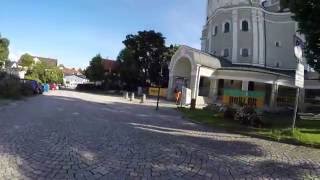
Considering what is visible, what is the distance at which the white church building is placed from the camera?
4319cm

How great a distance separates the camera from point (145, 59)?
63.0 metres

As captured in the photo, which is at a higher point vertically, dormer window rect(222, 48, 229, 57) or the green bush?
dormer window rect(222, 48, 229, 57)

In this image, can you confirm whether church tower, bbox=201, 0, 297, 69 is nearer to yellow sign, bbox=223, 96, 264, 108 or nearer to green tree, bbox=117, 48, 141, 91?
yellow sign, bbox=223, 96, 264, 108

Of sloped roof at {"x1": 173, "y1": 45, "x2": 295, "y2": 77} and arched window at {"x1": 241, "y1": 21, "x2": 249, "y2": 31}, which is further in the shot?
arched window at {"x1": 241, "y1": 21, "x2": 249, "y2": 31}

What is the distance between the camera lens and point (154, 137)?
11.7 meters

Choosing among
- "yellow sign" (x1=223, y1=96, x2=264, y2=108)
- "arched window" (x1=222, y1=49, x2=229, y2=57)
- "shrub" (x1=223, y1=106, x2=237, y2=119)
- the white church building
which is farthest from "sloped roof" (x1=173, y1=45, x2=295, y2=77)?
"shrub" (x1=223, y1=106, x2=237, y2=119)

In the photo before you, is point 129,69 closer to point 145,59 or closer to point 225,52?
point 145,59

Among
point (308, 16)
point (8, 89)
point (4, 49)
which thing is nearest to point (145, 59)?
point (4, 49)

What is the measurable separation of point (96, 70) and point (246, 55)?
35.9 meters

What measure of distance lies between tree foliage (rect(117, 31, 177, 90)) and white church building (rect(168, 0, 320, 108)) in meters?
10.9

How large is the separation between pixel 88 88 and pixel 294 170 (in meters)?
71.8

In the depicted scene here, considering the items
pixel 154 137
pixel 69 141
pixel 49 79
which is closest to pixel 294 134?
pixel 154 137

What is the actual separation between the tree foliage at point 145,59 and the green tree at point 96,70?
12.7 metres

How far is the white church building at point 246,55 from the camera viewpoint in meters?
43.2
